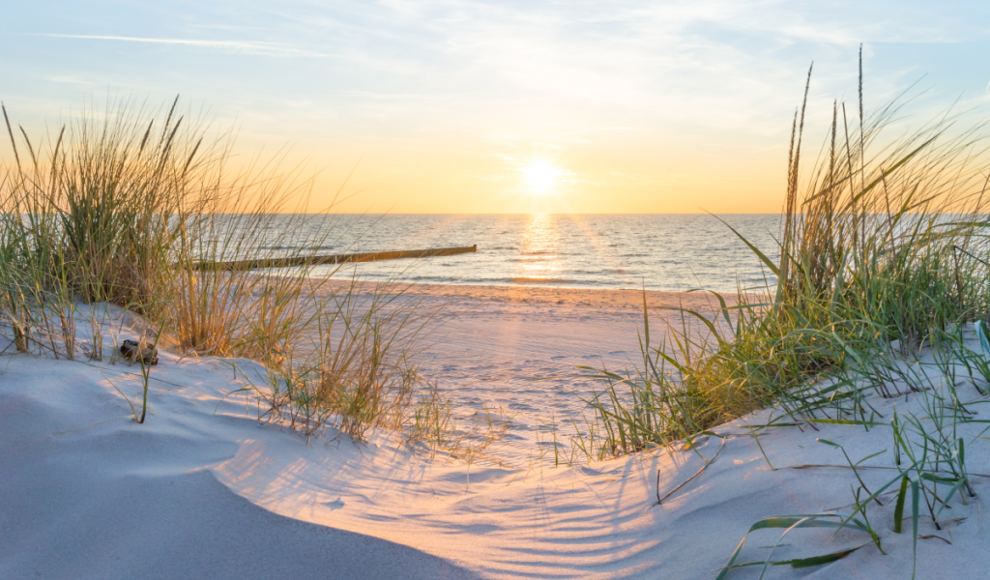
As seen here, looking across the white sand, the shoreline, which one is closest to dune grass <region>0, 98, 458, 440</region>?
the white sand

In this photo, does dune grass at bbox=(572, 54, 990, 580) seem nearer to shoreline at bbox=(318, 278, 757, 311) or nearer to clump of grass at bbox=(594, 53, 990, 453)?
clump of grass at bbox=(594, 53, 990, 453)

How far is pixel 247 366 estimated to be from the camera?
115 inches

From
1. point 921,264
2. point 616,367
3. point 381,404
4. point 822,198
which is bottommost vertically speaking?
point 616,367

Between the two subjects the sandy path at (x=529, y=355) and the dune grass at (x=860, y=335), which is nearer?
the dune grass at (x=860, y=335)

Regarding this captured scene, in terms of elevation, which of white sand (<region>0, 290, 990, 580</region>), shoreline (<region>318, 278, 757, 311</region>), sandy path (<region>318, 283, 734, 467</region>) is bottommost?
sandy path (<region>318, 283, 734, 467</region>)

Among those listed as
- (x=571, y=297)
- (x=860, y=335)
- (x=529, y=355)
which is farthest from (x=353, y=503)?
(x=571, y=297)

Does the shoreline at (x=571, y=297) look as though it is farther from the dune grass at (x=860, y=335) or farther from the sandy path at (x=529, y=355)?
the dune grass at (x=860, y=335)

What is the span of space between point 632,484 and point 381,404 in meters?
1.56

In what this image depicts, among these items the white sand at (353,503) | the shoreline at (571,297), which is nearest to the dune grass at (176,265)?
the white sand at (353,503)

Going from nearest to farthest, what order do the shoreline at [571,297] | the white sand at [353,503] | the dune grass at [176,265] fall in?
Answer: the white sand at [353,503]
the dune grass at [176,265]
the shoreline at [571,297]

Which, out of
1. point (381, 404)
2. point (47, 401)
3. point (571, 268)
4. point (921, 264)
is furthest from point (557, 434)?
point (571, 268)

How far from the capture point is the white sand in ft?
4.42

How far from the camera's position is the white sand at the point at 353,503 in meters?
1.35

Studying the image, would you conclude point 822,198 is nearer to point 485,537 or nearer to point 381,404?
point 485,537
